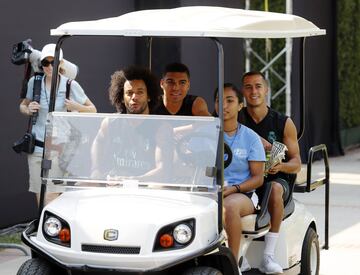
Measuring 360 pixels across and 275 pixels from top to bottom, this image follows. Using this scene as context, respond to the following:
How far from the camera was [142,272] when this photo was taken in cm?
534

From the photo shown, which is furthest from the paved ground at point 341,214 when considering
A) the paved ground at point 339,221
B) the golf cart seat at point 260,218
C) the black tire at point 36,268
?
the black tire at point 36,268

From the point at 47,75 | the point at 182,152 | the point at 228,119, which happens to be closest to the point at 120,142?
the point at 182,152

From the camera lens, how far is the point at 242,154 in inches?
257

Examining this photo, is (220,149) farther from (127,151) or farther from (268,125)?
(268,125)

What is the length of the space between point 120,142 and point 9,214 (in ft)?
13.2

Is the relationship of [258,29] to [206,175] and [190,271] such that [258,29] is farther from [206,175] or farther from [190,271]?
[190,271]

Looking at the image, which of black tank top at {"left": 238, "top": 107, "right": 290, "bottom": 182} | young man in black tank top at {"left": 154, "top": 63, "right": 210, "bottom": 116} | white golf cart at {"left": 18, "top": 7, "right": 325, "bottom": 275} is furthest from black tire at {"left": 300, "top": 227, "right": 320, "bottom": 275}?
young man in black tank top at {"left": 154, "top": 63, "right": 210, "bottom": 116}

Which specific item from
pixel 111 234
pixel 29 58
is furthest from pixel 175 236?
pixel 29 58

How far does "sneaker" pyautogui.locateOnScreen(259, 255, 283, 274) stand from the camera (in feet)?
Result: 22.0

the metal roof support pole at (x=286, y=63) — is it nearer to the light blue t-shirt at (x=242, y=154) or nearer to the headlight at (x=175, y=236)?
the light blue t-shirt at (x=242, y=154)

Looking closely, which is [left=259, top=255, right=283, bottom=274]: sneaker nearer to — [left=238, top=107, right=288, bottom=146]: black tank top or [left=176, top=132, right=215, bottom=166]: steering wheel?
[left=238, top=107, right=288, bottom=146]: black tank top

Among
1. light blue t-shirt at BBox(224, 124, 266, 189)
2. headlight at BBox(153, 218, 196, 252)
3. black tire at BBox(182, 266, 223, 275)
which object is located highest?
light blue t-shirt at BBox(224, 124, 266, 189)

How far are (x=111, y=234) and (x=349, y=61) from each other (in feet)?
49.0

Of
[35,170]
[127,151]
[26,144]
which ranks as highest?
[127,151]
